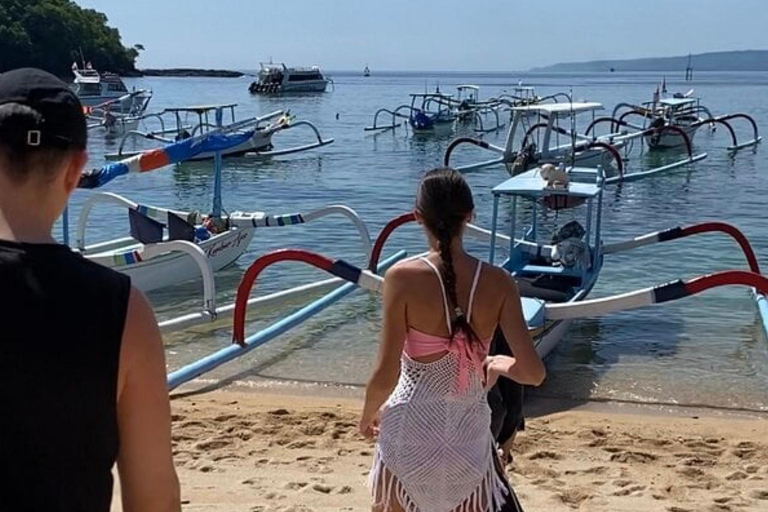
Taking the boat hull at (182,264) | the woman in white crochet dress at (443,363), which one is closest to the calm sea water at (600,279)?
the boat hull at (182,264)

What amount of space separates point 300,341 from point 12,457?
7679 millimetres

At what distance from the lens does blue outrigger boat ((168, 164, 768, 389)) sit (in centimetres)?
677

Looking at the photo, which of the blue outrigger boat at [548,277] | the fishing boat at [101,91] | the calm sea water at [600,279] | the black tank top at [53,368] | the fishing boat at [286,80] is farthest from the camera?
the fishing boat at [286,80]

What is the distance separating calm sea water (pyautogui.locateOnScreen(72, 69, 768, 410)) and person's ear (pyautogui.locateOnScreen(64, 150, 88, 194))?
21.1ft

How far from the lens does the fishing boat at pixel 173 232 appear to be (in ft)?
27.8

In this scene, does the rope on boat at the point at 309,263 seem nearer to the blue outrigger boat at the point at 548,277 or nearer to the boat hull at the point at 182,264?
the blue outrigger boat at the point at 548,277

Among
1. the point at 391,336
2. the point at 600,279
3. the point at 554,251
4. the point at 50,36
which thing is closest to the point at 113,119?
the point at 600,279

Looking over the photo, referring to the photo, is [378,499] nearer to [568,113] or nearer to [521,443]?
[521,443]

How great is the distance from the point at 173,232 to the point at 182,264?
43.4 inches

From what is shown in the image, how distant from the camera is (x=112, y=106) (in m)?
45.6

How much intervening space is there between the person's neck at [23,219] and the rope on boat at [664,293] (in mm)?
5465

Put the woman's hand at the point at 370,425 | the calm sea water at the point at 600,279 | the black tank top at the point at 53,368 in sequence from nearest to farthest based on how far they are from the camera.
→ 1. the black tank top at the point at 53,368
2. the woman's hand at the point at 370,425
3. the calm sea water at the point at 600,279

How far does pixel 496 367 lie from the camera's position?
3.01 meters

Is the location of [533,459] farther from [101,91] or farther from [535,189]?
[101,91]
